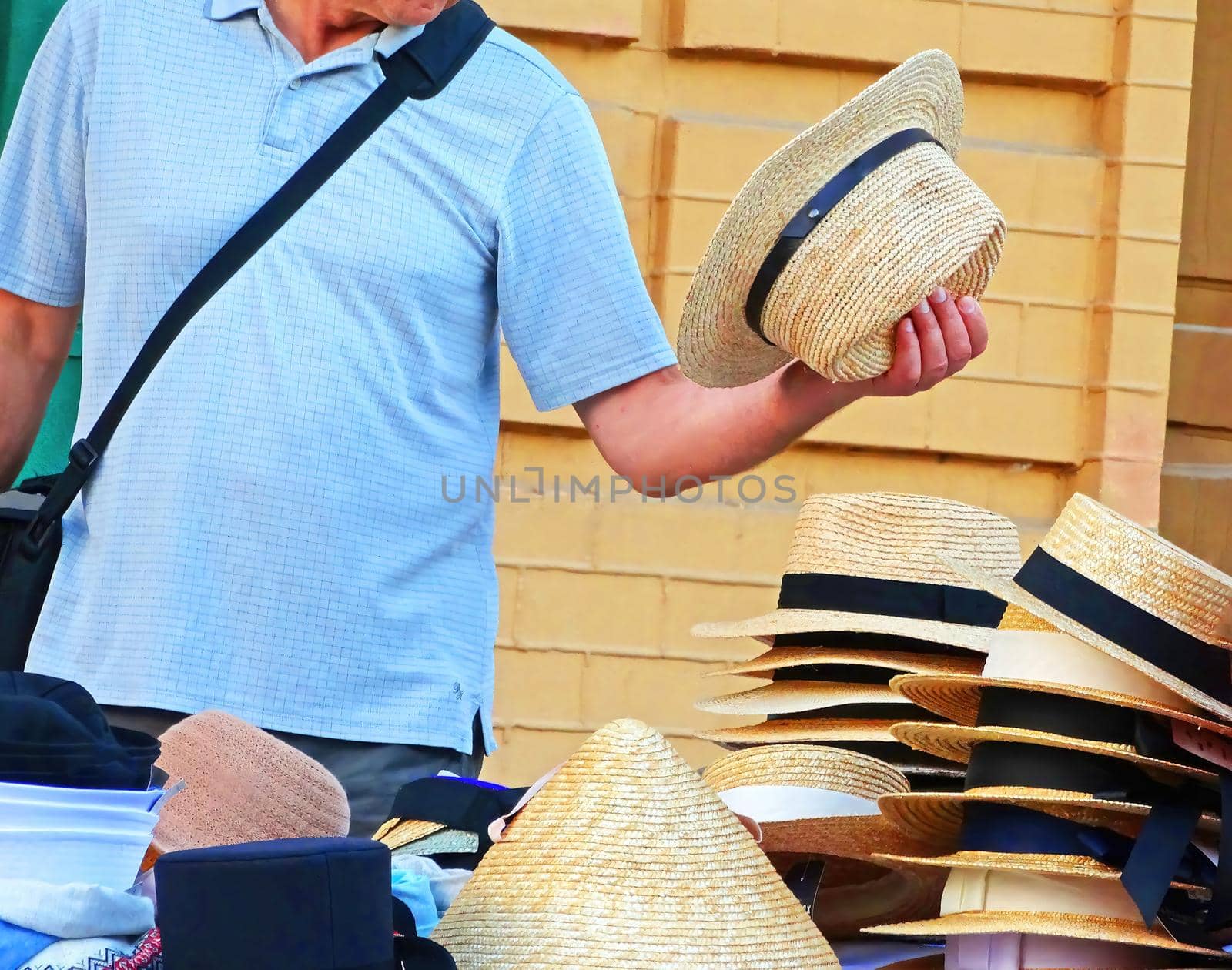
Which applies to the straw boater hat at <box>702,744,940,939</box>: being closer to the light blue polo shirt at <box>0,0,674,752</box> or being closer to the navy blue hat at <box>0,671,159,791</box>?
the light blue polo shirt at <box>0,0,674,752</box>

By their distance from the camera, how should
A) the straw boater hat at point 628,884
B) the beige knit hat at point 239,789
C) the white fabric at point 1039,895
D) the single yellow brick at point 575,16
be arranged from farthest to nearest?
1. the single yellow brick at point 575,16
2. the white fabric at point 1039,895
3. the beige knit hat at point 239,789
4. the straw boater hat at point 628,884

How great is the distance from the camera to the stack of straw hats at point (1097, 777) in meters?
1.38

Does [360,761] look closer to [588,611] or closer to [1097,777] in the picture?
[1097,777]

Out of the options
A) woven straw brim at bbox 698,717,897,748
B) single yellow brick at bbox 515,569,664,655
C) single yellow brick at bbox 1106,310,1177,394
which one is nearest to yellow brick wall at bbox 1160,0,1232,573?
single yellow brick at bbox 1106,310,1177,394

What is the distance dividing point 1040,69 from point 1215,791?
2734 mm

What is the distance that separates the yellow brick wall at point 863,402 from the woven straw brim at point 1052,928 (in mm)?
2273

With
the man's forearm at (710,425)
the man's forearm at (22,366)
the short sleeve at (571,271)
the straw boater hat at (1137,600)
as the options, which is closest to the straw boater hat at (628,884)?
the straw boater hat at (1137,600)

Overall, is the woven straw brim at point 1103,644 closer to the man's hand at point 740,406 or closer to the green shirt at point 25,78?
the man's hand at point 740,406

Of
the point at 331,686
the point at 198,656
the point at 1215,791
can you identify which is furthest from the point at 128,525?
the point at 1215,791

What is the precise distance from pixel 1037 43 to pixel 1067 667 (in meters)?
2.69

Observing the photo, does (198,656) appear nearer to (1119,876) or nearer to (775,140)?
(1119,876)

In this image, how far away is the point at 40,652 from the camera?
6.04ft

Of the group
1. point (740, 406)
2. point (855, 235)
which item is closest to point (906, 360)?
point (855, 235)

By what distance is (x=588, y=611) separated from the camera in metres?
3.66
